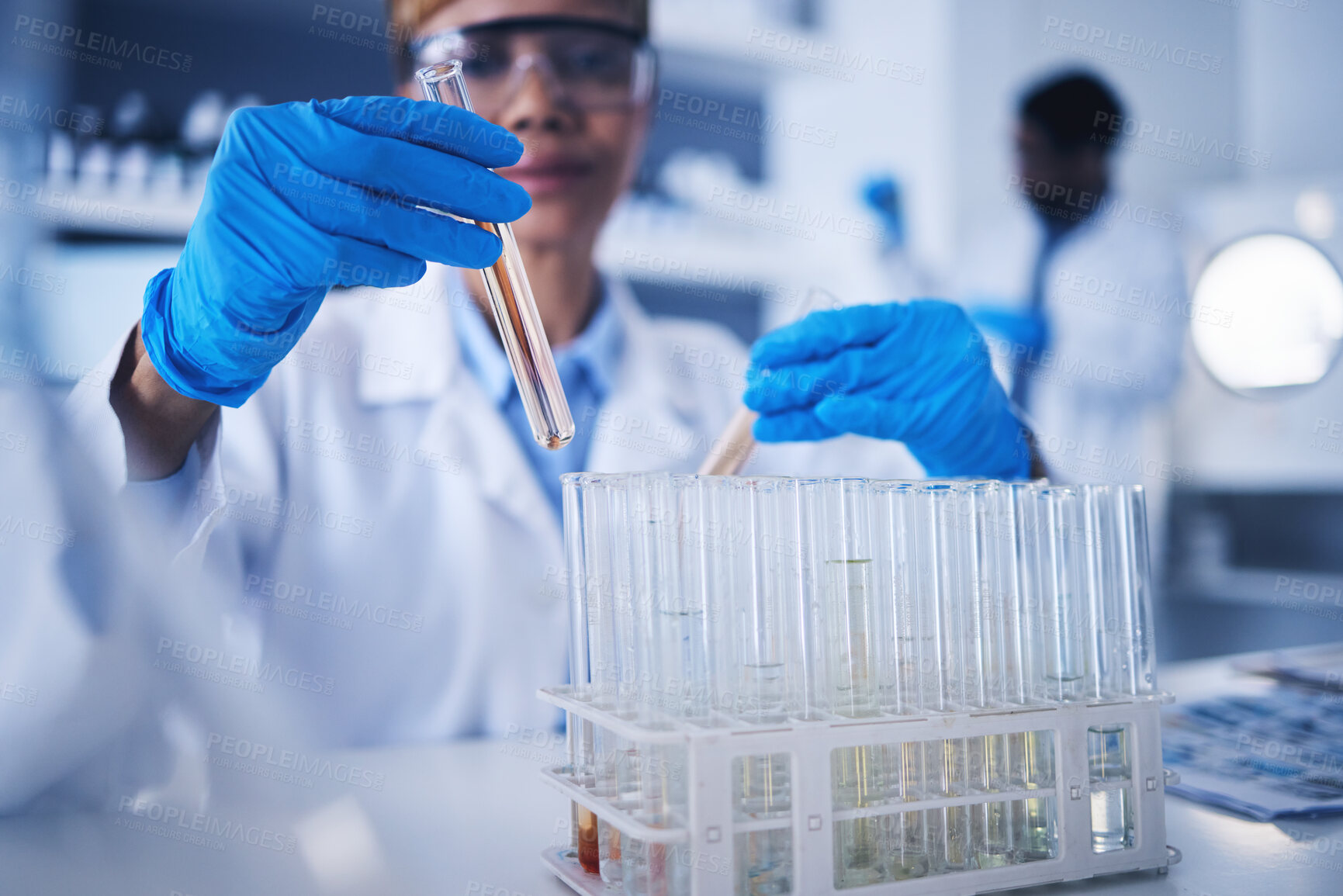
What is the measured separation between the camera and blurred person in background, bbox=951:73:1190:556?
3.56m

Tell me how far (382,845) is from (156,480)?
0.59 meters

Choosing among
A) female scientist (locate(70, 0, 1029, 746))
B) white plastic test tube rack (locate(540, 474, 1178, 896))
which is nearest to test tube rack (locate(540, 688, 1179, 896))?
white plastic test tube rack (locate(540, 474, 1178, 896))

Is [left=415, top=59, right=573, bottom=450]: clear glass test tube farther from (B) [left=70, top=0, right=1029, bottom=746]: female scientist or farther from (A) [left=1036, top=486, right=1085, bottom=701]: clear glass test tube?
(A) [left=1036, top=486, right=1085, bottom=701]: clear glass test tube

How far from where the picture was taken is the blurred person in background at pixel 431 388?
1057 millimetres

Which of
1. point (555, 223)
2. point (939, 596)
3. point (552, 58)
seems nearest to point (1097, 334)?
point (555, 223)

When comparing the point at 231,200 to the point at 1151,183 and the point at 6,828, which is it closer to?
the point at 6,828

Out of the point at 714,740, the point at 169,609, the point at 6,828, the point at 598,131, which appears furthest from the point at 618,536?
the point at 598,131

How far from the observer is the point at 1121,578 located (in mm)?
955

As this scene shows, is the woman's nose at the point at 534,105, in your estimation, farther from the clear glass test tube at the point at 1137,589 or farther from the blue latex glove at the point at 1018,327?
the blue latex glove at the point at 1018,327

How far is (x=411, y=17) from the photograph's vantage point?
1.86 m

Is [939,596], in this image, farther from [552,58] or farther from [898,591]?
[552,58]

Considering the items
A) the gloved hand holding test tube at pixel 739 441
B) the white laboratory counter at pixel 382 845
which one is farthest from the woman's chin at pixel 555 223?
the white laboratory counter at pixel 382 845

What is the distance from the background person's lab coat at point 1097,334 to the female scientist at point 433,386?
160cm

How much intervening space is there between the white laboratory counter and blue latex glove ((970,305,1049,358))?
8.52 feet
